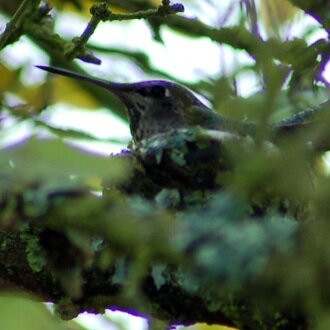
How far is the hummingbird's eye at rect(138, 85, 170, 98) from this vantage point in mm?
4051

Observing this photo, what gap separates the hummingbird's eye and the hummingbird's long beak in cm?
8

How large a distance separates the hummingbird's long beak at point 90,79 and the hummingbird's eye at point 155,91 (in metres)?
0.08

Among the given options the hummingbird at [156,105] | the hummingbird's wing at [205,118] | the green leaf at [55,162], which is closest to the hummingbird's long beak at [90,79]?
the hummingbird at [156,105]

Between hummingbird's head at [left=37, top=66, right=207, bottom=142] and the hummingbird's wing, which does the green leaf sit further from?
hummingbird's head at [left=37, top=66, right=207, bottom=142]

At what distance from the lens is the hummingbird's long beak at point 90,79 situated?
3.80m

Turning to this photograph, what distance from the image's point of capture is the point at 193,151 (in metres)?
3.29

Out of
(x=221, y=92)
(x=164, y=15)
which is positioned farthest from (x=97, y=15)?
(x=221, y=92)

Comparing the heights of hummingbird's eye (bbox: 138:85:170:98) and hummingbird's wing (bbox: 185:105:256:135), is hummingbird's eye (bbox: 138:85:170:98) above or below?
above

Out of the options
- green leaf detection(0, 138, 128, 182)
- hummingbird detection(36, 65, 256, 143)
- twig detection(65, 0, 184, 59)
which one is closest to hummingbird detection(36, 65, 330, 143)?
hummingbird detection(36, 65, 256, 143)

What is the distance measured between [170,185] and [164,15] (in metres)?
0.55

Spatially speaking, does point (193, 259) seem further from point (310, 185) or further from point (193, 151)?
point (193, 151)

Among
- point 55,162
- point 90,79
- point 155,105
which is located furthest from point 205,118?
point 55,162

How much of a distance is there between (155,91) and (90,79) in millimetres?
335

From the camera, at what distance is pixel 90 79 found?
383 centimetres
